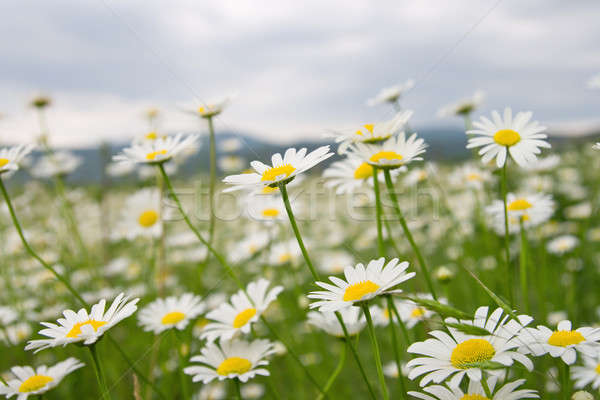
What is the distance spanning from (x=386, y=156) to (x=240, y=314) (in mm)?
651

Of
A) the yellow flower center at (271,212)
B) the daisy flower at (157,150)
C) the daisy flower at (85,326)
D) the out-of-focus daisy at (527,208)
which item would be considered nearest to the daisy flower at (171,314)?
the daisy flower at (85,326)

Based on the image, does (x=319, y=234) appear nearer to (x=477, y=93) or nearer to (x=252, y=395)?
(x=252, y=395)

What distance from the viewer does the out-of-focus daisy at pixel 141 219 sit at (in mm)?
2193

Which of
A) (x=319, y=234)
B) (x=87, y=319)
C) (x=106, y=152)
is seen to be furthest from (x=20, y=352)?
(x=319, y=234)

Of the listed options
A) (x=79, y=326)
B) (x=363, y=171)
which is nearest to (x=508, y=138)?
(x=363, y=171)

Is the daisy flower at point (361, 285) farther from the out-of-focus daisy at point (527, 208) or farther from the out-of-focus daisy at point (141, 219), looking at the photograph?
the out-of-focus daisy at point (141, 219)

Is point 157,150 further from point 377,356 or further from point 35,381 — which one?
point 377,356

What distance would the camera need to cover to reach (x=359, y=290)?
883 mm

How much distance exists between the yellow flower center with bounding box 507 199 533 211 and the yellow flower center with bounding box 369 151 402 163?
0.87 meters

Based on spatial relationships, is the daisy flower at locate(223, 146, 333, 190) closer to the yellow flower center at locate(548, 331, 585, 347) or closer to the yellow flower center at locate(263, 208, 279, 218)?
the yellow flower center at locate(548, 331, 585, 347)

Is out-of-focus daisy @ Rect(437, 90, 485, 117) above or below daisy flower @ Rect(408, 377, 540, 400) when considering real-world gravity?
above

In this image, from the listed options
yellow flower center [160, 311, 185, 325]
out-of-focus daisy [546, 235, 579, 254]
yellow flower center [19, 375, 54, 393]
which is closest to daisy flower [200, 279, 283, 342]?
yellow flower center [160, 311, 185, 325]

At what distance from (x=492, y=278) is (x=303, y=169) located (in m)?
2.38

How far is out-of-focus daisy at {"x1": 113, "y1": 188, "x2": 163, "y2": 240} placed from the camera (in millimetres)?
2193
